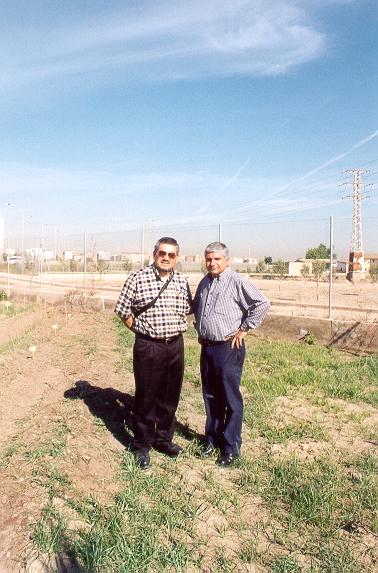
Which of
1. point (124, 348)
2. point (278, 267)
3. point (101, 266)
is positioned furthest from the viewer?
point (278, 267)

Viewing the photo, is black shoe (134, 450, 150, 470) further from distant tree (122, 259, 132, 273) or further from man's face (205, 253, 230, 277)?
distant tree (122, 259, 132, 273)

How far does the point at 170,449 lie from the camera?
3.76 meters

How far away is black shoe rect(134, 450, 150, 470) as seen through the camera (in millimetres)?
3525

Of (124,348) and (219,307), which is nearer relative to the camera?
(219,307)

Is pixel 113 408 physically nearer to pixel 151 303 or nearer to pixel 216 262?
pixel 151 303

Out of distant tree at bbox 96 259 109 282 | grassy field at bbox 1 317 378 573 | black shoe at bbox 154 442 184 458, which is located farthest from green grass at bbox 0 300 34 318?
black shoe at bbox 154 442 184 458

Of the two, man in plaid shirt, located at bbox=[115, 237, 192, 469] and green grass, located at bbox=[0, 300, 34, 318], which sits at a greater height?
man in plaid shirt, located at bbox=[115, 237, 192, 469]

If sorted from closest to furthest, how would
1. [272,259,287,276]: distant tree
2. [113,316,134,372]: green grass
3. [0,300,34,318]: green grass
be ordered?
[113,316,134,372]: green grass < [0,300,34,318]: green grass < [272,259,287,276]: distant tree

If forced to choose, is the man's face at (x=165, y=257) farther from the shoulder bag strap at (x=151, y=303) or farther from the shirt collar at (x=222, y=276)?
the shirt collar at (x=222, y=276)

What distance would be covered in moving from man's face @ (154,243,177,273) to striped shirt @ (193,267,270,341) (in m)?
0.37

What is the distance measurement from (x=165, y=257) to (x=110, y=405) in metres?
2.17

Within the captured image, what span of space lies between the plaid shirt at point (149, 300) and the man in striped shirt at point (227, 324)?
0.25 metres

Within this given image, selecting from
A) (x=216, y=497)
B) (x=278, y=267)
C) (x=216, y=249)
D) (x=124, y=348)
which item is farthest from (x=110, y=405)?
(x=278, y=267)

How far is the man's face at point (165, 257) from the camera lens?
3.49 metres
